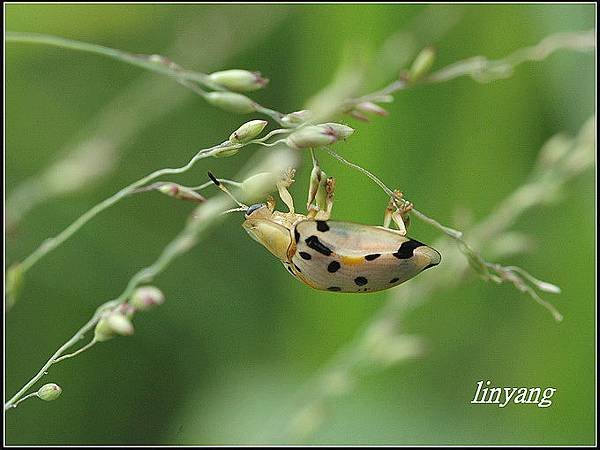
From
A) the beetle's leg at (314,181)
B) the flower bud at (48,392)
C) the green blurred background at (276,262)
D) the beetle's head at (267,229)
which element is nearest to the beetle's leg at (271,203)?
the beetle's head at (267,229)

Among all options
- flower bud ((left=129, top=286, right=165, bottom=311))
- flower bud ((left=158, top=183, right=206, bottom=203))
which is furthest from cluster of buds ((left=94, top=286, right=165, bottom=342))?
flower bud ((left=158, top=183, right=206, bottom=203))

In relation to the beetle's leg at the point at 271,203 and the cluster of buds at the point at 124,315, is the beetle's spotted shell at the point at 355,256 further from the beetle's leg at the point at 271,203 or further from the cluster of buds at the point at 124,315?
the cluster of buds at the point at 124,315

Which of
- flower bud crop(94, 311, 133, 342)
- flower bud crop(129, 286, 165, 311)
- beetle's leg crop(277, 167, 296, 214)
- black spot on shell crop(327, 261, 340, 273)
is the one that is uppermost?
beetle's leg crop(277, 167, 296, 214)

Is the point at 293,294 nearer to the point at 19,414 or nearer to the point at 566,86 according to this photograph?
the point at 19,414

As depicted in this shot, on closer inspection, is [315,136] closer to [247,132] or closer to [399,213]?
[247,132]

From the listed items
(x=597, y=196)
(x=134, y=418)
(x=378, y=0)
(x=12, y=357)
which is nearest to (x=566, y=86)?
(x=597, y=196)

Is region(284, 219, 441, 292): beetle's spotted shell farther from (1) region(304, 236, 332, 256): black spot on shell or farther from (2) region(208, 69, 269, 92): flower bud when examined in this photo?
(2) region(208, 69, 269, 92): flower bud
